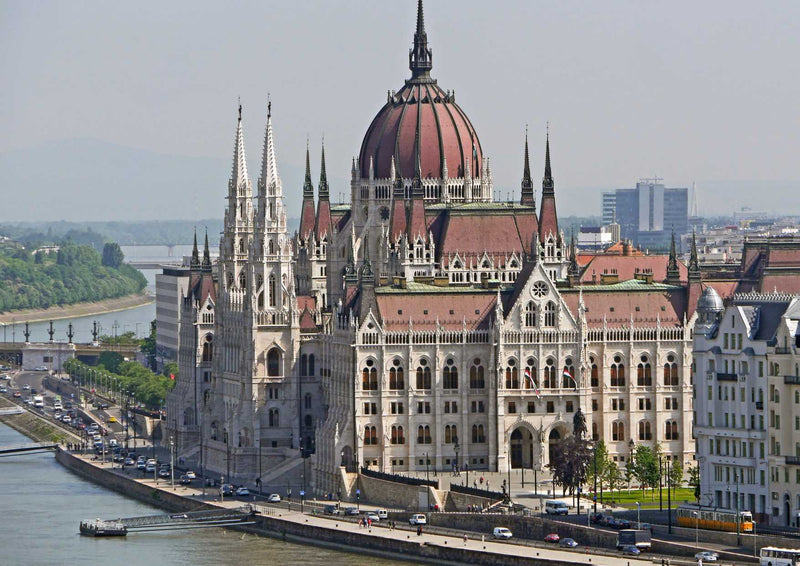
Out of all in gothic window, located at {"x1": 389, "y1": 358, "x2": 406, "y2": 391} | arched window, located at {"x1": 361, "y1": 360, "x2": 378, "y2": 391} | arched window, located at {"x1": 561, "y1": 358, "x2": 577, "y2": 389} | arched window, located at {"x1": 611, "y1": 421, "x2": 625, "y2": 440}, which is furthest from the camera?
arched window, located at {"x1": 611, "y1": 421, "x2": 625, "y2": 440}

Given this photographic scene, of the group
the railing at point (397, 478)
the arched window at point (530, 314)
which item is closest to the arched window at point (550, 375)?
the arched window at point (530, 314)

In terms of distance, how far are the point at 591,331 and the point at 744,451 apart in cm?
3482

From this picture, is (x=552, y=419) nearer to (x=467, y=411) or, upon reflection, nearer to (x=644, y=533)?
(x=467, y=411)

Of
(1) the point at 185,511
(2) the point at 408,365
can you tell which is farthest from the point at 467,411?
(1) the point at 185,511

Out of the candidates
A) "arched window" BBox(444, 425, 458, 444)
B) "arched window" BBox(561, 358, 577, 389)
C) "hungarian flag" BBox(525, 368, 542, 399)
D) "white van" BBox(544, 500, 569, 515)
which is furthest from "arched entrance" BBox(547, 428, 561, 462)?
"white van" BBox(544, 500, 569, 515)

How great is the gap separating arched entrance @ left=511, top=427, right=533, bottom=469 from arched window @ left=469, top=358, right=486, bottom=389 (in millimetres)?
4028

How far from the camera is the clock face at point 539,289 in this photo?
192250 millimetres

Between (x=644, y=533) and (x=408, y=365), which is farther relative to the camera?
(x=408, y=365)

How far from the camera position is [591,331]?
19488 cm

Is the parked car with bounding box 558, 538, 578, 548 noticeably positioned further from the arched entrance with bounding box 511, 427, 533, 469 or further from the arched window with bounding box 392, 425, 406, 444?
the arched window with bounding box 392, 425, 406, 444

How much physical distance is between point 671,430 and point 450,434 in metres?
16.0

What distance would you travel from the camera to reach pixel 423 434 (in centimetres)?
19275

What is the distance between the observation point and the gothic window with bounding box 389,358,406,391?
19162 centimetres

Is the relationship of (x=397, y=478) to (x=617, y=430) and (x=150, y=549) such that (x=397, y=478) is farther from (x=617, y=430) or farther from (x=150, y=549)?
(x=617, y=430)
